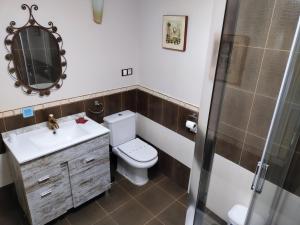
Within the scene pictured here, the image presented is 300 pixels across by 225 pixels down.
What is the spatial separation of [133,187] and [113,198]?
27 centimetres

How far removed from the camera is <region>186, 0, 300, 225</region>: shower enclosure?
1.18 meters

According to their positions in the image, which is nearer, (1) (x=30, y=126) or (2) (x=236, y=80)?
(2) (x=236, y=80)

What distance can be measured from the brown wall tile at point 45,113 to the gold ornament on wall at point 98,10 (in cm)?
98

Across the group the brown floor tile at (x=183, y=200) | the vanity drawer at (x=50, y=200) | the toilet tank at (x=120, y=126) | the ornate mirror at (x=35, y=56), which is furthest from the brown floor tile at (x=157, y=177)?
the ornate mirror at (x=35, y=56)

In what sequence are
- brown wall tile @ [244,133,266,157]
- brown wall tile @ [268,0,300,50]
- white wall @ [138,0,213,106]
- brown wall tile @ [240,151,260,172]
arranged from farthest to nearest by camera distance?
white wall @ [138,0,213,106]
brown wall tile @ [240,151,260,172]
brown wall tile @ [244,133,266,157]
brown wall tile @ [268,0,300,50]

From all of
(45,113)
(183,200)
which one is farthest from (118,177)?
(45,113)

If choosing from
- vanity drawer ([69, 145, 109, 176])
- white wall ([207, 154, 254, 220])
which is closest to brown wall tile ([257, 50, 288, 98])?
white wall ([207, 154, 254, 220])

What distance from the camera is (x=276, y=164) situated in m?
1.35

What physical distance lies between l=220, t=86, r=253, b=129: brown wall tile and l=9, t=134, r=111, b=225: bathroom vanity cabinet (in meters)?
1.24

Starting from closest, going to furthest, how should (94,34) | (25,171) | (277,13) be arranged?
(277,13) < (25,171) < (94,34)

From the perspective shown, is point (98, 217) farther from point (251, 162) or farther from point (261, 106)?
point (261, 106)

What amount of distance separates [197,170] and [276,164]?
462 millimetres

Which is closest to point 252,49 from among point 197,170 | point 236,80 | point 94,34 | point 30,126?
point 236,80

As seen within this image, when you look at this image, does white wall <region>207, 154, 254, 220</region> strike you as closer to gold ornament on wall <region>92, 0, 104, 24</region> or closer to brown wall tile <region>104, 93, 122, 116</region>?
brown wall tile <region>104, 93, 122, 116</region>
